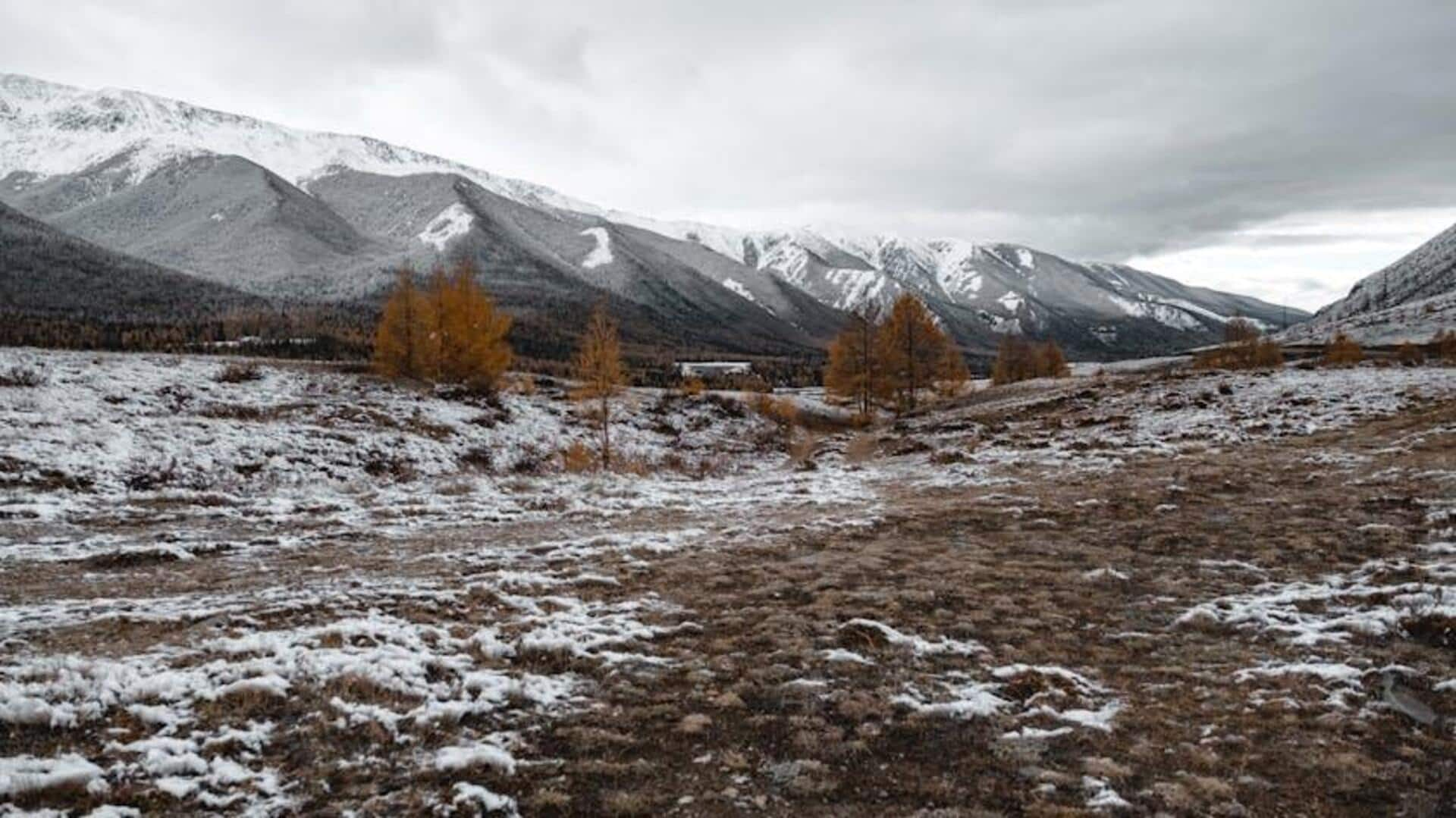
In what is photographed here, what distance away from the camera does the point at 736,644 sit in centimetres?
1116

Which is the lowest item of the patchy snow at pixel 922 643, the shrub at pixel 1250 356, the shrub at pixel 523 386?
the patchy snow at pixel 922 643

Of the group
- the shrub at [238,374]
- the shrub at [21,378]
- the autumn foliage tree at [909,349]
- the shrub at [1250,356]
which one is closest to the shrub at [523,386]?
the shrub at [238,374]

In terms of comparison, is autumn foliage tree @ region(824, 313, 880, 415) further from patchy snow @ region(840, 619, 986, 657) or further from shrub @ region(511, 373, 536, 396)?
patchy snow @ region(840, 619, 986, 657)

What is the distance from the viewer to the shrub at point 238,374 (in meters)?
49.1

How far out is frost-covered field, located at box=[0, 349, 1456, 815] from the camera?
7055 millimetres

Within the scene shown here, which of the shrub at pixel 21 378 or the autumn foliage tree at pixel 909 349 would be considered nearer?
the shrub at pixel 21 378

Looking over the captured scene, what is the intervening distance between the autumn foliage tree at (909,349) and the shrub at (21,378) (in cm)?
5775

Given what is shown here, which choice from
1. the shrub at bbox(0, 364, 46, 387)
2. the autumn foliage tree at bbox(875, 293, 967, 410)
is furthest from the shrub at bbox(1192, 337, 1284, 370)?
the shrub at bbox(0, 364, 46, 387)

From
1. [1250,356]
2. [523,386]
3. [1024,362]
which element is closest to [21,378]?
[523,386]

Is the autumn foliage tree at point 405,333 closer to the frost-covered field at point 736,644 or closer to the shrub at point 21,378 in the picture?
the shrub at point 21,378

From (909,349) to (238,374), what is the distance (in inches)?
2075

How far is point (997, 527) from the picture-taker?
65.3 feet

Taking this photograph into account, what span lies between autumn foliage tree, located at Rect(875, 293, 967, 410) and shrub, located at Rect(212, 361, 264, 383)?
4937cm

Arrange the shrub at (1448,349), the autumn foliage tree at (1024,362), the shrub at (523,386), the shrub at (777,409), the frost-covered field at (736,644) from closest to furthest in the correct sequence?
the frost-covered field at (736,644)
the shrub at (523,386)
the shrub at (777,409)
the shrub at (1448,349)
the autumn foliage tree at (1024,362)
